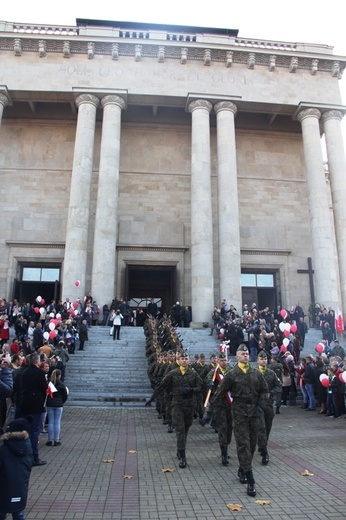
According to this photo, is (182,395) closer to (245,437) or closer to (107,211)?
(245,437)

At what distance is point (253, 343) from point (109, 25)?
82.1 feet

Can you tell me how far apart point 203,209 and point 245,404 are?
1974 centimetres

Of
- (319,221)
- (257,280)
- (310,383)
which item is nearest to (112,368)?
(310,383)

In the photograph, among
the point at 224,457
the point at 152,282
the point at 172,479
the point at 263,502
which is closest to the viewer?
the point at 263,502

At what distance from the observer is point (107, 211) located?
989 inches

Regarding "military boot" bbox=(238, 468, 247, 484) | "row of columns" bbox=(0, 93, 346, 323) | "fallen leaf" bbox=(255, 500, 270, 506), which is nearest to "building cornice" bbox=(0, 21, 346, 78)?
"row of columns" bbox=(0, 93, 346, 323)

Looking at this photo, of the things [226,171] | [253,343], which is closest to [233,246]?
[226,171]

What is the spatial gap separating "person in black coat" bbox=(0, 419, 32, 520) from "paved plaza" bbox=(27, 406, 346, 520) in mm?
1098

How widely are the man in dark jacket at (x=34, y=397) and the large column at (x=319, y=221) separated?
2057cm

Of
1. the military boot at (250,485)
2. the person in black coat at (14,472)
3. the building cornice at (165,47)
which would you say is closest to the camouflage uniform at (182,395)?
the military boot at (250,485)

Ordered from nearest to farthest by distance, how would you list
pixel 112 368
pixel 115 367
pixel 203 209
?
1. pixel 112 368
2. pixel 115 367
3. pixel 203 209

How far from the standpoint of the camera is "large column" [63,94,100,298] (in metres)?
24.1

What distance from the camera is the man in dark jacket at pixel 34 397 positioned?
754cm

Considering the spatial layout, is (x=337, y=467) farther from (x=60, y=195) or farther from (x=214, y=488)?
(x=60, y=195)
